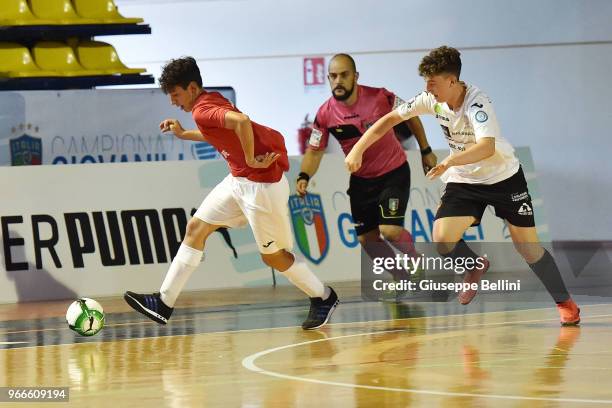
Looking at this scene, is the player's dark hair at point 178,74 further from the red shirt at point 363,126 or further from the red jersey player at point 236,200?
the red shirt at point 363,126

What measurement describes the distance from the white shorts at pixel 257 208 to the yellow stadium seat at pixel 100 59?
7577mm

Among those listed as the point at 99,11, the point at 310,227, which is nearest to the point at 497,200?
the point at 310,227

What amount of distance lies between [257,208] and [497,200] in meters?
1.69

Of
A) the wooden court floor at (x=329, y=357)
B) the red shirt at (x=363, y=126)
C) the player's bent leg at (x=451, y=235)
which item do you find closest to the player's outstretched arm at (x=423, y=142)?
the red shirt at (x=363, y=126)

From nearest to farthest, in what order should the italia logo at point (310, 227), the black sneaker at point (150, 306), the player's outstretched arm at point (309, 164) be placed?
the black sneaker at point (150, 306), the player's outstretched arm at point (309, 164), the italia logo at point (310, 227)

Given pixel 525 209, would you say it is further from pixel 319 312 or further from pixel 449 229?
pixel 319 312

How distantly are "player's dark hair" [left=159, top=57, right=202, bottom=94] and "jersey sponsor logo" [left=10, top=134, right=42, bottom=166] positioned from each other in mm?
5567

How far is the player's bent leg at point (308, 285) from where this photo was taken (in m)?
9.09

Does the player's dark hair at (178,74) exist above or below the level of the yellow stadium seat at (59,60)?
below

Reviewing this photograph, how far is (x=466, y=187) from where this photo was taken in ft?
29.6

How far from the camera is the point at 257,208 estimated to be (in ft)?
29.4

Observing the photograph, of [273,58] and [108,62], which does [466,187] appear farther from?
[273,58]

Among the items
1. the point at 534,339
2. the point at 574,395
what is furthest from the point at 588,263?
the point at 574,395

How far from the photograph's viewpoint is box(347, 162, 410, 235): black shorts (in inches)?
437
